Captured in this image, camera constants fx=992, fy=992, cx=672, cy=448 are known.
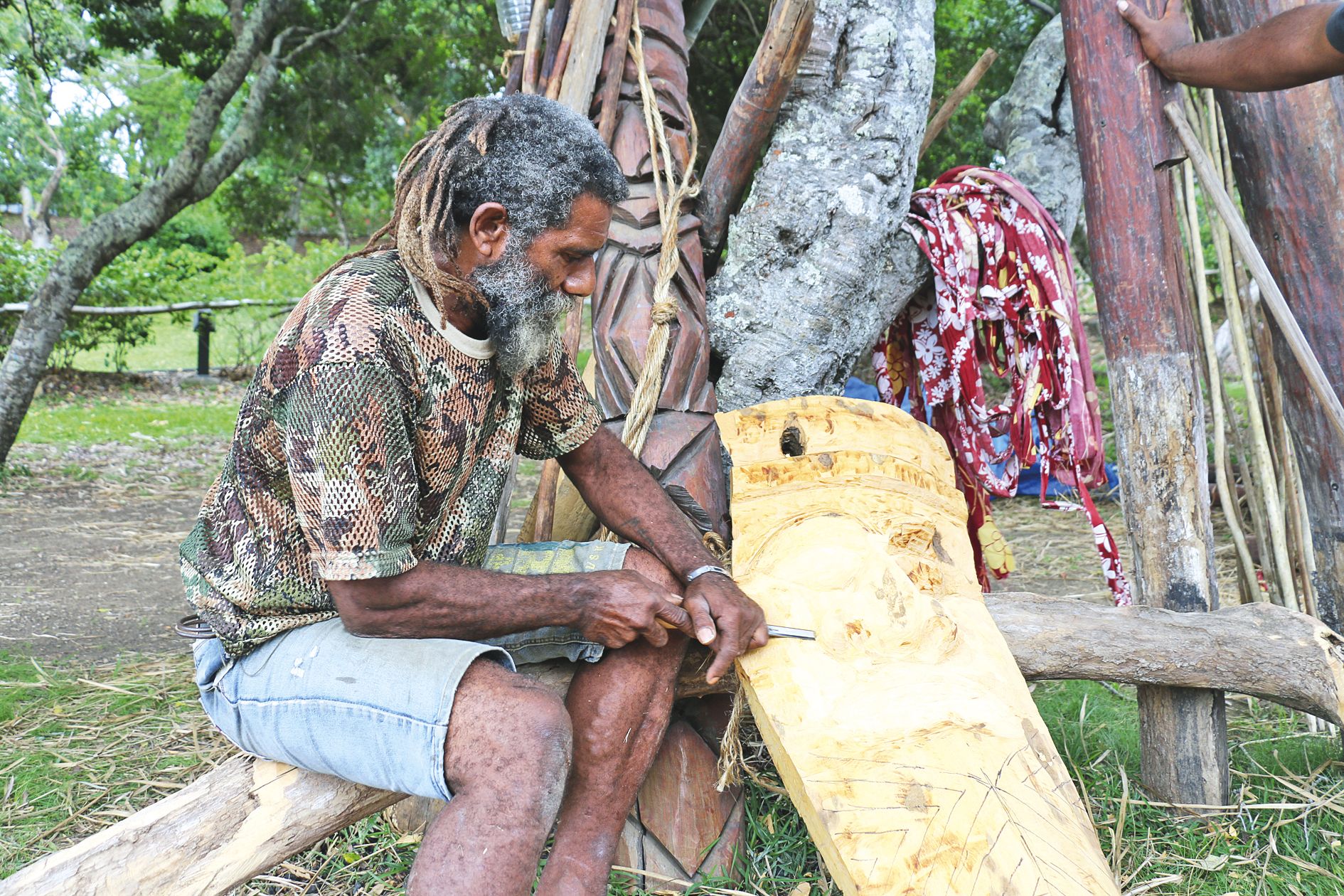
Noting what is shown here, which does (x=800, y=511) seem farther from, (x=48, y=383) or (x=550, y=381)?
(x=48, y=383)

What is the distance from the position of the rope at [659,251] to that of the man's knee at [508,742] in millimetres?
820

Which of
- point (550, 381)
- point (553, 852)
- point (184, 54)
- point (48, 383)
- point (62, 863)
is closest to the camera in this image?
point (62, 863)

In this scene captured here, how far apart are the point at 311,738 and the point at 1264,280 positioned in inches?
86.9

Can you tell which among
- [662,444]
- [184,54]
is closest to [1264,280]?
[662,444]

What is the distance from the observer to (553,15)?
277 cm

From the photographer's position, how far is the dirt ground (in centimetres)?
356

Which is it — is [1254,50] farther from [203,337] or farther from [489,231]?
[203,337]

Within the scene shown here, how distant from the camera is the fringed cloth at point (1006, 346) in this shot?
2680 millimetres

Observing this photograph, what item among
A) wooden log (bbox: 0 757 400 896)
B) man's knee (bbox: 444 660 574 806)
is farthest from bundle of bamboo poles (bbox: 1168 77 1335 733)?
wooden log (bbox: 0 757 400 896)

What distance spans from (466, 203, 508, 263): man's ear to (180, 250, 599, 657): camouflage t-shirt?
0.13 meters

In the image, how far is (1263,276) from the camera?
225 centimetres

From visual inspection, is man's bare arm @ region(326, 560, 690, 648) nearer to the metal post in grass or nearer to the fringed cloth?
the fringed cloth

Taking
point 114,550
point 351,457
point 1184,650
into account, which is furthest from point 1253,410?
point 114,550

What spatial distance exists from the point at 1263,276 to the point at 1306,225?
0.66ft
